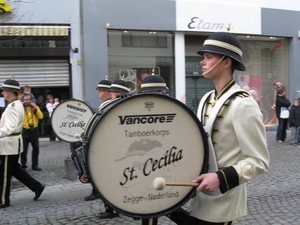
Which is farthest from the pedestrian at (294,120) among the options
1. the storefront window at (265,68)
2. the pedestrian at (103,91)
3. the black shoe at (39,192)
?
the black shoe at (39,192)

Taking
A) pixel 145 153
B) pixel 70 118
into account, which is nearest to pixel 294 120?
pixel 70 118

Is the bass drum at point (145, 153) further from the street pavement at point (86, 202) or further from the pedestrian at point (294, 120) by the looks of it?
the pedestrian at point (294, 120)

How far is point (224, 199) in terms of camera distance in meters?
2.13

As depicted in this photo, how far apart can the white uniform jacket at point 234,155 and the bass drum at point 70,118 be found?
170 inches

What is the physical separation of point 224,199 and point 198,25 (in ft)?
37.8

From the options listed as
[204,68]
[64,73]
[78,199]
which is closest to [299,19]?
[64,73]

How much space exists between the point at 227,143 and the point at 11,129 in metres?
3.93

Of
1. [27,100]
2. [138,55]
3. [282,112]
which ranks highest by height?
[138,55]

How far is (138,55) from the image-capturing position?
12922mm

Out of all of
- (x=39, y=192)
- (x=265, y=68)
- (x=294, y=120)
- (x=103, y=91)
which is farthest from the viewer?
(x=265, y=68)

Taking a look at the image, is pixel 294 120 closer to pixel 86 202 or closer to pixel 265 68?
pixel 265 68

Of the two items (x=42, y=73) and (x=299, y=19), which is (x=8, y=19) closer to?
(x=42, y=73)

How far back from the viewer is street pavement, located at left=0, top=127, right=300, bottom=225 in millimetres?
4664

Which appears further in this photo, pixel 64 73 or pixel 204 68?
pixel 64 73
